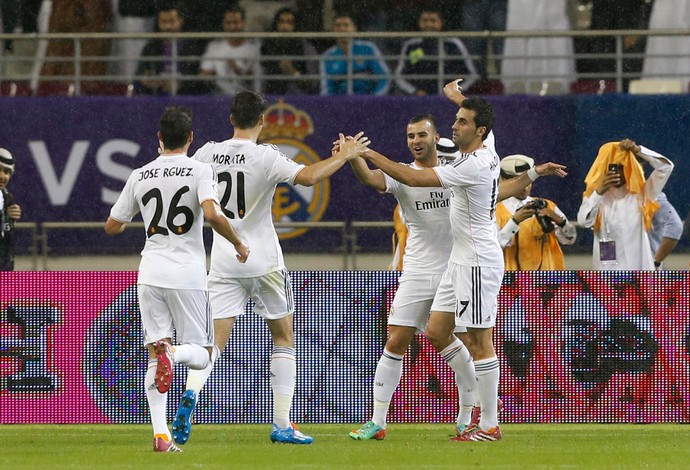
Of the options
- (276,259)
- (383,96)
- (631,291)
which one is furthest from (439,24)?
(276,259)

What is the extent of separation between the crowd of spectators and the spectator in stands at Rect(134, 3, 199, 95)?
0.01 meters

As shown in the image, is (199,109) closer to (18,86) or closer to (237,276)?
(18,86)

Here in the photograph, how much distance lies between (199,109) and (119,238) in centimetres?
191

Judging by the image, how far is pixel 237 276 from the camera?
9.42 m

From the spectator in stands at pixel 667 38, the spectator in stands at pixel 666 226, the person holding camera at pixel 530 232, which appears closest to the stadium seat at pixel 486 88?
the spectator in stands at pixel 667 38

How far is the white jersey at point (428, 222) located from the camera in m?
9.95

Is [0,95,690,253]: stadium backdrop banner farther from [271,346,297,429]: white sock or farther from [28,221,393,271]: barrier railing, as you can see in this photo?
[271,346,297,429]: white sock

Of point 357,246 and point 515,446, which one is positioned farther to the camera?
point 357,246

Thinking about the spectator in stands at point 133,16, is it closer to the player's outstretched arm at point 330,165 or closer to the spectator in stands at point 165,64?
the spectator in stands at point 165,64

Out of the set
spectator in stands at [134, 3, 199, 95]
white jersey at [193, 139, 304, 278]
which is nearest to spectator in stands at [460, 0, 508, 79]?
spectator in stands at [134, 3, 199, 95]

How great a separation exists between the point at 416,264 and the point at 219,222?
1912mm

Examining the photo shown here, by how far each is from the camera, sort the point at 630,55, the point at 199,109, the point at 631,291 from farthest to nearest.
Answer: the point at 199,109
the point at 630,55
the point at 631,291

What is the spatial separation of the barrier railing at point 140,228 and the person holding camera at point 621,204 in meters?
4.69

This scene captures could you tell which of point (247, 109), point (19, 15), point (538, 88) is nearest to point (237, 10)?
point (19, 15)
